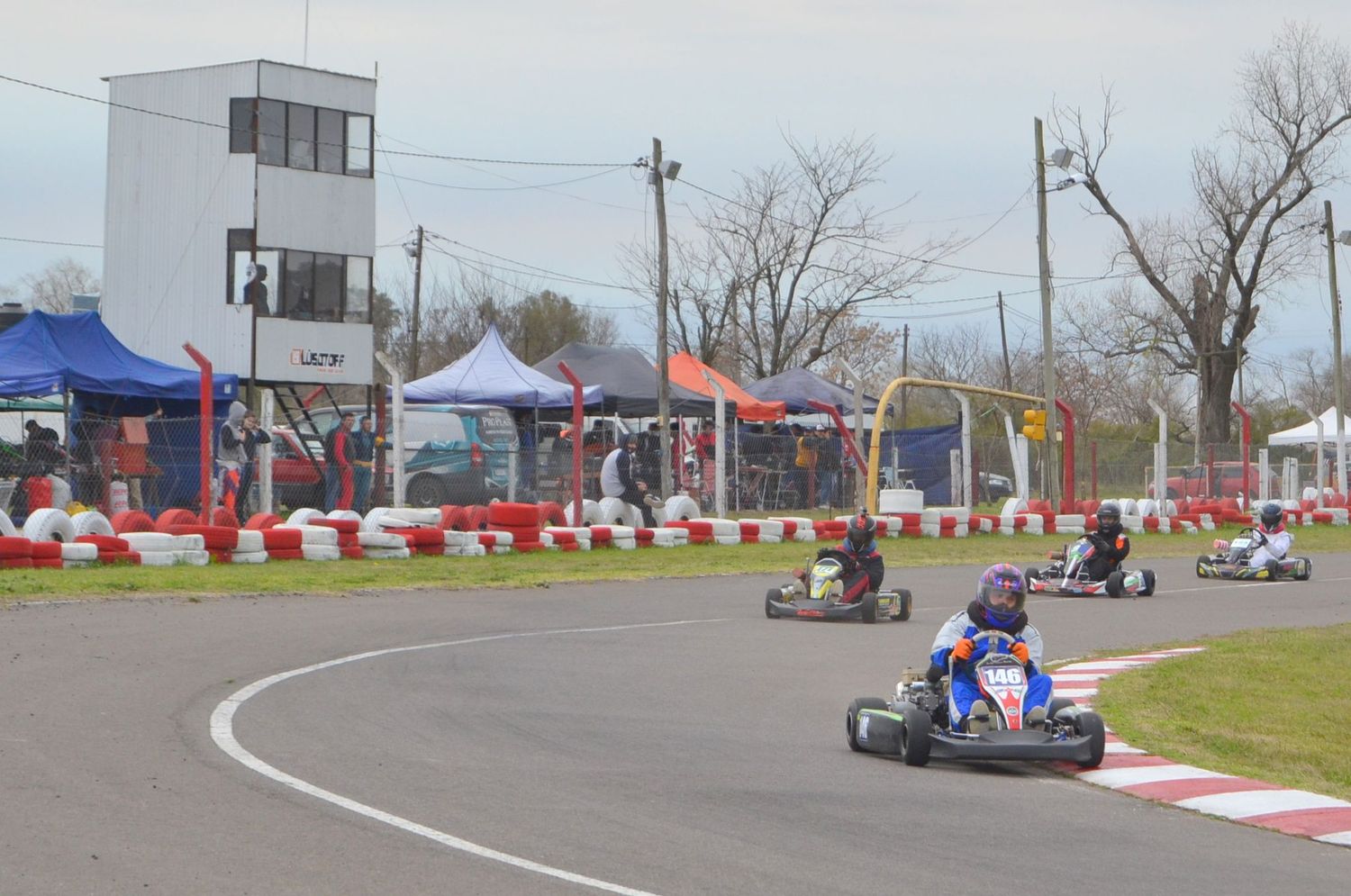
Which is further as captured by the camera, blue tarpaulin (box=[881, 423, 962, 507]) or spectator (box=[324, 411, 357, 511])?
blue tarpaulin (box=[881, 423, 962, 507])

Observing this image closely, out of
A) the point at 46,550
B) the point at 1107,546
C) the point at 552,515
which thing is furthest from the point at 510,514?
the point at 1107,546

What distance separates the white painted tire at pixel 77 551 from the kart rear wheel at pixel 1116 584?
10951 millimetres

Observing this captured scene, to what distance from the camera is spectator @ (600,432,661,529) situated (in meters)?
23.0

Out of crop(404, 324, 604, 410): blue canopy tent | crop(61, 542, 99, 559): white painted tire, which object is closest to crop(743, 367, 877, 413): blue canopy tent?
crop(404, 324, 604, 410): blue canopy tent

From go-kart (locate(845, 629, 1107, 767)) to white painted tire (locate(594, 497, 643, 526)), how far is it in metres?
14.4

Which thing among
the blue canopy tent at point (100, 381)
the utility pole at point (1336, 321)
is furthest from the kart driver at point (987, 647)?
the utility pole at point (1336, 321)

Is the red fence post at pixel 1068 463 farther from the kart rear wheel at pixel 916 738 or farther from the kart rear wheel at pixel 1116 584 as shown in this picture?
the kart rear wheel at pixel 916 738

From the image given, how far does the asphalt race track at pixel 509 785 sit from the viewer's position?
529 centimetres

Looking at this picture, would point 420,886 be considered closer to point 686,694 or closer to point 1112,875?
point 1112,875

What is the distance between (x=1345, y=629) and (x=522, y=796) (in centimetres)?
1053

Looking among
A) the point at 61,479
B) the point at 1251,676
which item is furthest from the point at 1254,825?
the point at 61,479

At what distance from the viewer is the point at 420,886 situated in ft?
16.3

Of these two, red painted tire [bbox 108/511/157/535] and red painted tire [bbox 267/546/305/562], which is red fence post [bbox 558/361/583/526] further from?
red painted tire [bbox 108/511/157/535]

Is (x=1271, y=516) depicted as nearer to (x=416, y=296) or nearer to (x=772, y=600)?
(x=772, y=600)
